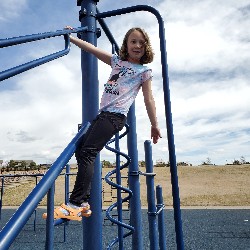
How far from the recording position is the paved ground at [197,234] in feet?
21.9

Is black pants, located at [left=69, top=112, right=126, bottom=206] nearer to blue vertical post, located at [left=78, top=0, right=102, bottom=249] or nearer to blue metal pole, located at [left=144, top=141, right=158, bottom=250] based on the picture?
blue vertical post, located at [left=78, top=0, right=102, bottom=249]

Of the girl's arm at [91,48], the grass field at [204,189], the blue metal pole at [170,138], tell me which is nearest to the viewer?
the blue metal pole at [170,138]

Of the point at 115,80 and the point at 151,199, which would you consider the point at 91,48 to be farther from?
the point at 151,199

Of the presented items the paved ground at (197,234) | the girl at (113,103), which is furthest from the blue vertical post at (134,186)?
the paved ground at (197,234)

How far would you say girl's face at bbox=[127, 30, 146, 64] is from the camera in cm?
185

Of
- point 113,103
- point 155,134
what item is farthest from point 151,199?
point 113,103

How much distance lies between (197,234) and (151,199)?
631 centimetres

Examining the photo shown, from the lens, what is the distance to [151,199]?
8.18ft

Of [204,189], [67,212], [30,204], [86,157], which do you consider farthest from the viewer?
[204,189]

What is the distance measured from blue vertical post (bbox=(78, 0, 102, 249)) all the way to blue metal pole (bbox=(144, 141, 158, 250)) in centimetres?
96

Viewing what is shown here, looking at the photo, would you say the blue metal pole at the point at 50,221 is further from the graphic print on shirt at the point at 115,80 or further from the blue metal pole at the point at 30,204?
the graphic print on shirt at the point at 115,80

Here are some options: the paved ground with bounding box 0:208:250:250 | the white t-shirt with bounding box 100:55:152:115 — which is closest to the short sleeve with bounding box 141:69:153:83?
the white t-shirt with bounding box 100:55:152:115

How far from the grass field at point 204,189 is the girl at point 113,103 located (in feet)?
33.6

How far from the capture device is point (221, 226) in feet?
29.7
